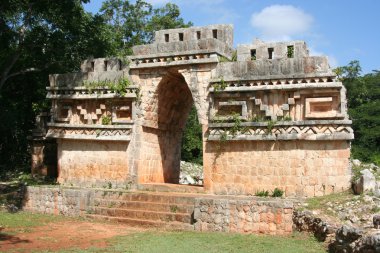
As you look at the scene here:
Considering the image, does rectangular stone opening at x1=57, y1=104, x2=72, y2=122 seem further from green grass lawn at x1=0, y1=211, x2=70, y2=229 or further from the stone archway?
green grass lawn at x1=0, y1=211, x2=70, y2=229

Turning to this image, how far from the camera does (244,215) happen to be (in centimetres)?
1030

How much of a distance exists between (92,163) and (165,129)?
2.77 meters

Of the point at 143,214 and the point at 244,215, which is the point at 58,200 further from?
the point at 244,215

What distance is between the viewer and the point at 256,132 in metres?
12.7

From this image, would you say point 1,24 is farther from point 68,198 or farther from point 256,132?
point 256,132

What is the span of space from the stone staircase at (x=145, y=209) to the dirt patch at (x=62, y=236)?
392 millimetres

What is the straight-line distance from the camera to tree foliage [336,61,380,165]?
32.4 meters

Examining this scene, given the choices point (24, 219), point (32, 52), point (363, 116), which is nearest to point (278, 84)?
point (24, 219)

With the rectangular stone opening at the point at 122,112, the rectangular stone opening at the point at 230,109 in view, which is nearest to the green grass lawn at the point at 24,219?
the rectangular stone opening at the point at 122,112

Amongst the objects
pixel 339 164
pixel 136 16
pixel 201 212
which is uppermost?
pixel 136 16

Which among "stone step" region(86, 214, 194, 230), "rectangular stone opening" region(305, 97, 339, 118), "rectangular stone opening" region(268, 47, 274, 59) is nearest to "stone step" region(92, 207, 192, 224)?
"stone step" region(86, 214, 194, 230)

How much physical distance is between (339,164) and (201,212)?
12.6 ft

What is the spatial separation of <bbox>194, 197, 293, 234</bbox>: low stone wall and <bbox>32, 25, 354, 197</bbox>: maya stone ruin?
87.0 inches

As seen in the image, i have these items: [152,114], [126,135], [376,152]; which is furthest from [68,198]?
[376,152]
